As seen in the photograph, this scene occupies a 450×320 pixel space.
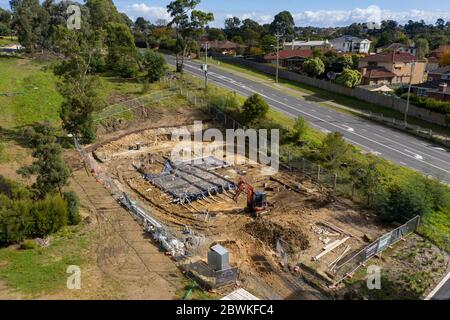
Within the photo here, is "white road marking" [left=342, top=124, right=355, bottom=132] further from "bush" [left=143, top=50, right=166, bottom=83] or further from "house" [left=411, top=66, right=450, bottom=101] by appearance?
"bush" [left=143, top=50, right=166, bottom=83]

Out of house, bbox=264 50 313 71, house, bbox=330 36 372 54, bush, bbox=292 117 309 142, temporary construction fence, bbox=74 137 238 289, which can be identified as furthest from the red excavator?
house, bbox=330 36 372 54

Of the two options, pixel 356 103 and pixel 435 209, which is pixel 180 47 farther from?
pixel 435 209

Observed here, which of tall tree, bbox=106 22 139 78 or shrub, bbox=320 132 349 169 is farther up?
tall tree, bbox=106 22 139 78

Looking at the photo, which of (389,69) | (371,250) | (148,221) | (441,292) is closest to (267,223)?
(371,250)

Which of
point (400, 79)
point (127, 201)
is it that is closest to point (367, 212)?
point (127, 201)

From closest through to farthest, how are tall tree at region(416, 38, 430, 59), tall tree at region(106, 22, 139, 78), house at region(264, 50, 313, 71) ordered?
tall tree at region(106, 22, 139, 78) → house at region(264, 50, 313, 71) → tall tree at region(416, 38, 430, 59)

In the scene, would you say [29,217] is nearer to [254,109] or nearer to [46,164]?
[46,164]

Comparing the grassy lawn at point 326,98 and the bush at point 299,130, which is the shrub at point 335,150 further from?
the grassy lawn at point 326,98
